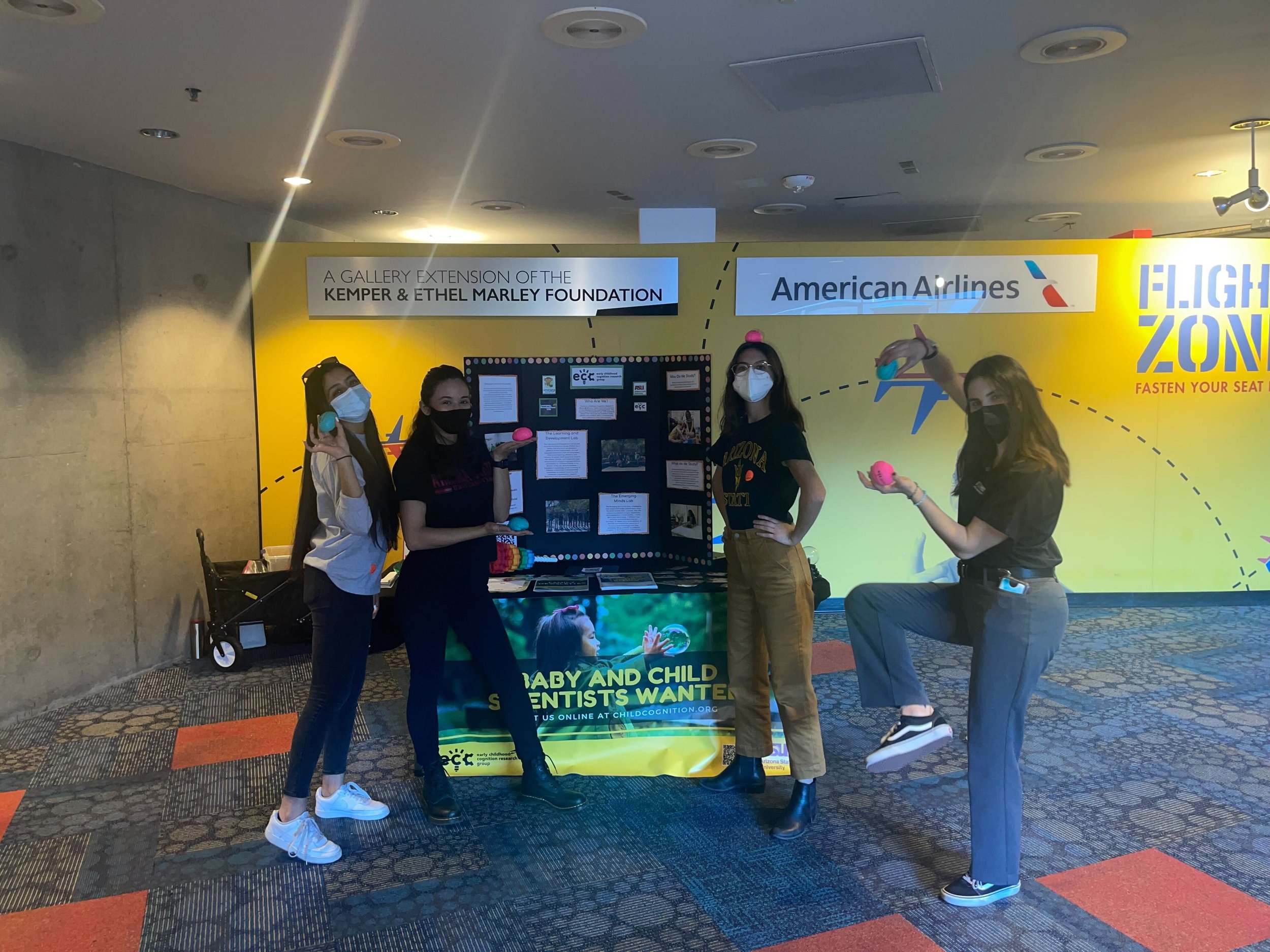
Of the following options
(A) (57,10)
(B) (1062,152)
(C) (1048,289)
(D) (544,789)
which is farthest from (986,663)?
(C) (1048,289)

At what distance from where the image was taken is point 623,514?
12.4 feet

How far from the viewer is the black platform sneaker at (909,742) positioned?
2.67 meters

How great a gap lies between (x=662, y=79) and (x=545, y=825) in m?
3.07

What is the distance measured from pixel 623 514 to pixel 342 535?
55.0 inches

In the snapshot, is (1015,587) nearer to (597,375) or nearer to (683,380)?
(683,380)

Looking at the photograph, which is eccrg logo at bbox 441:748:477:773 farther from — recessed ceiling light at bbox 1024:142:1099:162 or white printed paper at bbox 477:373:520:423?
recessed ceiling light at bbox 1024:142:1099:162

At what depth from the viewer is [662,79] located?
3664 millimetres

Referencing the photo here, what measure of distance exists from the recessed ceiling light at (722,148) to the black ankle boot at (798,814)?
3329 mm

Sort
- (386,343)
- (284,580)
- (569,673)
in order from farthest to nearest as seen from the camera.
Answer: (386,343) < (284,580) < (569,673)

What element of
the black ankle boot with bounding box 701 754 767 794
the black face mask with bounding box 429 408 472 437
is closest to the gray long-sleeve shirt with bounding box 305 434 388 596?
the black face mask with bounding box 429 408 472 437

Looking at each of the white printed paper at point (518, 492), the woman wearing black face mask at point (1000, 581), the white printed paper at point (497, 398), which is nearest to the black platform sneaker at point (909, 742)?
the woman wearing black face mask at point (1000, 581)

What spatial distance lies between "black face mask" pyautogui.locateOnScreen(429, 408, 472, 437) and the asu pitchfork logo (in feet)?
15.3

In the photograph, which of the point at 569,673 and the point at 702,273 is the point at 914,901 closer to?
the point at 569,673

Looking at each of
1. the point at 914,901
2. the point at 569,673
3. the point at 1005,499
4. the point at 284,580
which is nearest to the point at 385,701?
the point at 284,580
